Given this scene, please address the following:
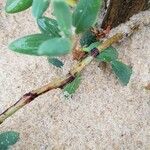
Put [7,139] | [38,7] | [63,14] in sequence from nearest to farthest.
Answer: [63,14] → [38,7] → [7,139]

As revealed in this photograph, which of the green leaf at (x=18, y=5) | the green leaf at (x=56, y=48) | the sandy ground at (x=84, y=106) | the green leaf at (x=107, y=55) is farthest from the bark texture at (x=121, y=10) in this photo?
the green leaf at (x=56, y=48)

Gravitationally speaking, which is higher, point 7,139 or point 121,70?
point 7,139

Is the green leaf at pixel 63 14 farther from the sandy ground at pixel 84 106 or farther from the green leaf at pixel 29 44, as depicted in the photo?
the sandy ground at pixel 84 106

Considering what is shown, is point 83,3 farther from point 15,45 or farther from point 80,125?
point 80,125

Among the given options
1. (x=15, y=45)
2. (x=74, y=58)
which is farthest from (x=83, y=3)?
(x=74, y=58)

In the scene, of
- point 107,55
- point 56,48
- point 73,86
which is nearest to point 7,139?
point 73,86

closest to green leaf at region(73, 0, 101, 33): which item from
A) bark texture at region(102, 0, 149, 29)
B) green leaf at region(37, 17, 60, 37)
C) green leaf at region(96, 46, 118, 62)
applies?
green leaf at region(37, 17, 60, 37)

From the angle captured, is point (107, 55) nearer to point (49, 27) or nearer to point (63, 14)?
point (49, 27)
